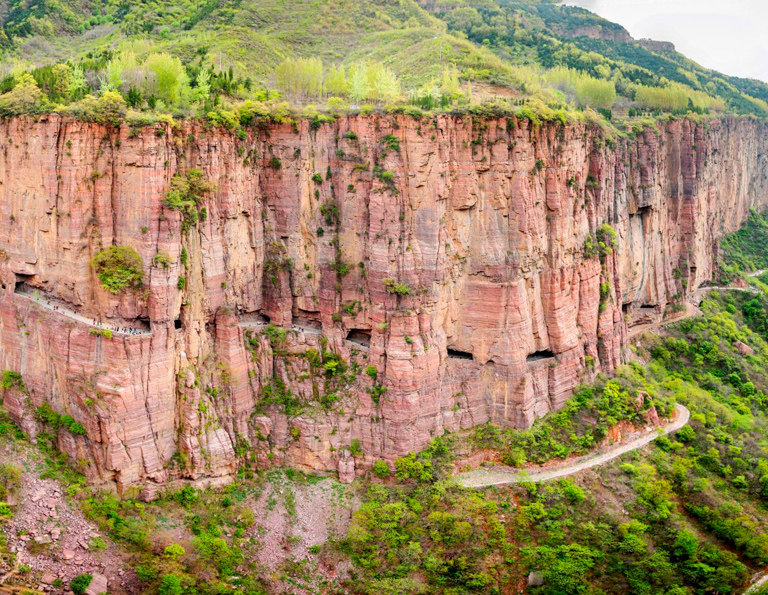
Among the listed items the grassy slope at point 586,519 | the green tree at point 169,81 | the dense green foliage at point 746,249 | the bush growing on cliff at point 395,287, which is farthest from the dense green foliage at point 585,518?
the dense green foliage at point 746,249

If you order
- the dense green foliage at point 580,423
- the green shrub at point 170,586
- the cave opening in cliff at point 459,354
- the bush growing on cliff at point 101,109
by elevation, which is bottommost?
the green shrub at point 170,586

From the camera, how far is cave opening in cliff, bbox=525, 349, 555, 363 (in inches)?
2515

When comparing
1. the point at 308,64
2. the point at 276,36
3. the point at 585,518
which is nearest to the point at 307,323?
the point at 308,64

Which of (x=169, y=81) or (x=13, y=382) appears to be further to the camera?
(x=169, y=81)

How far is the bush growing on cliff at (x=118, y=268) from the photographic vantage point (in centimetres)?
5225

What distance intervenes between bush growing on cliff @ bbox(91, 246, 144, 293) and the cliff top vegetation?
7.76 m

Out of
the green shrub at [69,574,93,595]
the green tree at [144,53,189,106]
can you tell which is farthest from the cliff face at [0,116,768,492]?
the green shrub at [69,574,93,595]

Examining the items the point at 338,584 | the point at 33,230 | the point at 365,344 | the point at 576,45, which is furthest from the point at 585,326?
the point at 576,45

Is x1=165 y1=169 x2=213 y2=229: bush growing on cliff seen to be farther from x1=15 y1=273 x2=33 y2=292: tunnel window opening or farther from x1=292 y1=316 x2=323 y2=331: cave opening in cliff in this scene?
x1=292 y1=316 x2=323 y2=331: cave opening in cliff

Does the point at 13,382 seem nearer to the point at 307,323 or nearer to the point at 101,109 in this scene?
the point at 101,109

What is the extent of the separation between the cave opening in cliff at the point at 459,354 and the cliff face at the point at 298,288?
0.12 meters

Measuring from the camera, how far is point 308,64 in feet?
233

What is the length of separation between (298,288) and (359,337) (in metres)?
5.34

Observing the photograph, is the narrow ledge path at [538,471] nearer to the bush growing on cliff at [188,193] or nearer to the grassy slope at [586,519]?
the grassy slope at [586,519]
